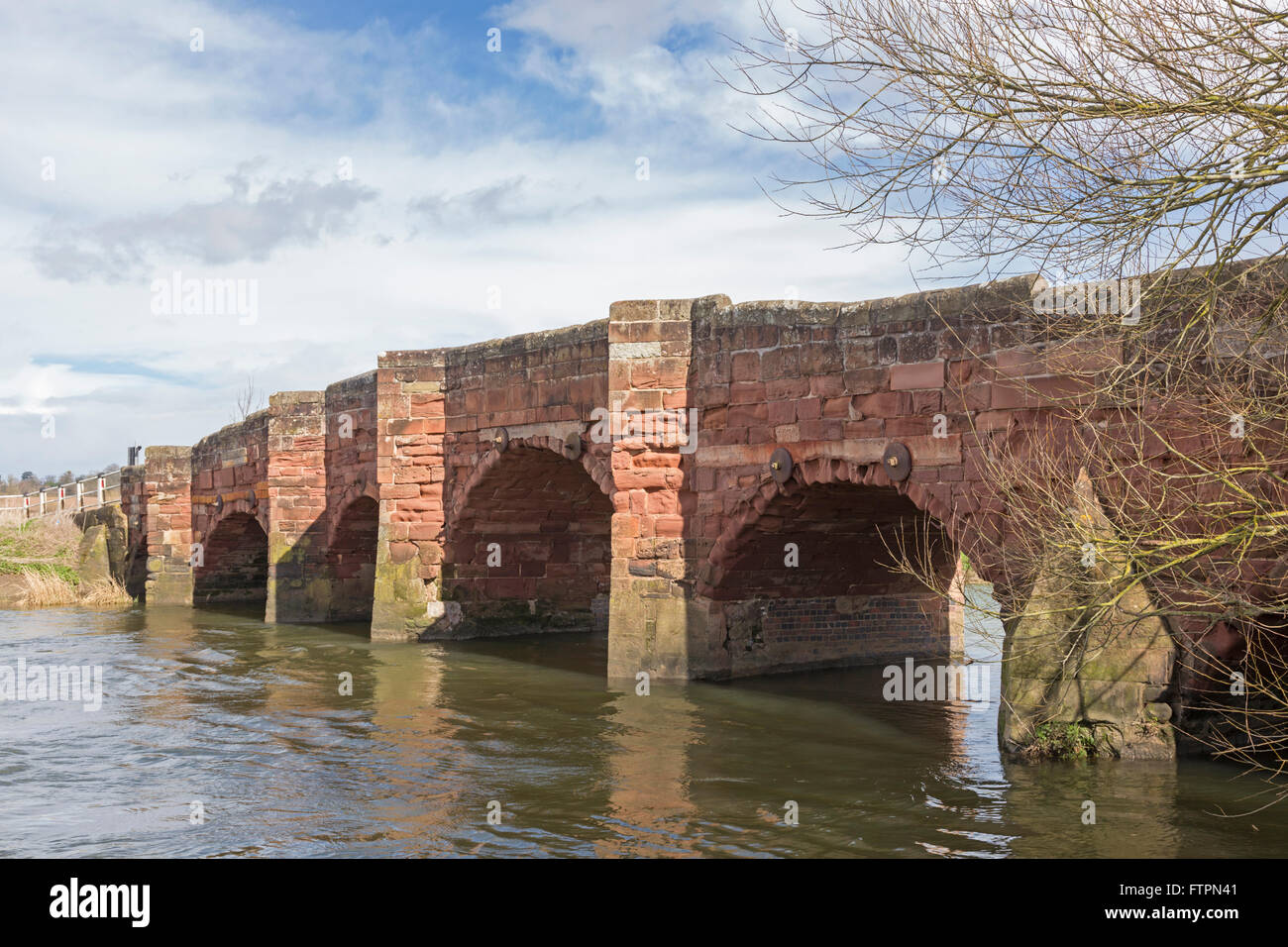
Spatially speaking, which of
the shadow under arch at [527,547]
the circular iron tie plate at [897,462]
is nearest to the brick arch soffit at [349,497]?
the shadow under arch at [527,547]

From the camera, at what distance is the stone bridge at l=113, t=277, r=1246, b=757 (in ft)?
33.0

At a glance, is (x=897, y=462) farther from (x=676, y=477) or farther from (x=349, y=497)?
(x=349, y=497)

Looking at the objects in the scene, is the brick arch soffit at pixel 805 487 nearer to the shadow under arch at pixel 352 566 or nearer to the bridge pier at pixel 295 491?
the shadow under arch at pixel 352 566

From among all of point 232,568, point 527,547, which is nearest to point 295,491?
point 527,547

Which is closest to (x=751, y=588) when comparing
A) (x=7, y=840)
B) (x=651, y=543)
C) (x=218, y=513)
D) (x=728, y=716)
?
(x=651, y=543)

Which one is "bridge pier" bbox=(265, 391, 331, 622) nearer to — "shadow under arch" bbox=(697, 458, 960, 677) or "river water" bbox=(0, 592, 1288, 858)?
"river water" bbox=(0, 592, 1288, 858)

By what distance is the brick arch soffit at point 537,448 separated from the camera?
1318 centimetres

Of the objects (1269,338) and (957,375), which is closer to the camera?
(1269,338)

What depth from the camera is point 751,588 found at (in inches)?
492

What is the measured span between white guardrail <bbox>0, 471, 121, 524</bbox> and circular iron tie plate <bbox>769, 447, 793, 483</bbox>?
75.9 ft

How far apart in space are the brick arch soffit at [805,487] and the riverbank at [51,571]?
16831mm

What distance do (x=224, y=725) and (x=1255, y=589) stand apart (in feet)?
27.0

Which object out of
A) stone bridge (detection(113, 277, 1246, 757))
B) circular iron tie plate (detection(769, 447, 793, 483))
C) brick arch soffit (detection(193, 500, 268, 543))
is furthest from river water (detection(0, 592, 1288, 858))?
brick arch soffit (detection(193, 500, 268, 543))

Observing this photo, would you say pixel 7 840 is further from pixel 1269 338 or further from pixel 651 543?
pixel 1269 338
